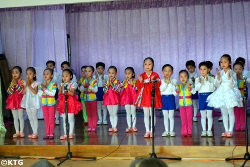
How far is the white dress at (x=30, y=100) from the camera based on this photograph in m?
5.21

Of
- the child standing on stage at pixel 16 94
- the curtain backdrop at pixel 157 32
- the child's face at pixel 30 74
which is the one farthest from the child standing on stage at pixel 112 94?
the curtain backdrop at pixel 157 32

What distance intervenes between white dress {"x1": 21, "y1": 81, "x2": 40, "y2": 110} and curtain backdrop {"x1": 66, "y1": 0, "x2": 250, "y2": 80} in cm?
306

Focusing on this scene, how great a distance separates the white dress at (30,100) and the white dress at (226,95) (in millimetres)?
2654

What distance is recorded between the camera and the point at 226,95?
470 centimetres

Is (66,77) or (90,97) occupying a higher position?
(66,77)

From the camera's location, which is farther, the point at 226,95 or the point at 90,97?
the point at 90,97

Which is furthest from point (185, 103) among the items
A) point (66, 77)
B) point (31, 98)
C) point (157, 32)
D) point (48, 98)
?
point (157, 32)

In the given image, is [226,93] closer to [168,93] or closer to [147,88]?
[168,93]

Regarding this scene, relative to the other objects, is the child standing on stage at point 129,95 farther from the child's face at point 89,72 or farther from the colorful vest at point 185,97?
the colorful vest at point 185,97

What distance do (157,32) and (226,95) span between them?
11.8 ft

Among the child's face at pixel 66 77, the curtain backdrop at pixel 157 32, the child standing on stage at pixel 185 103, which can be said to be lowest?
the child standing on stage at pixel 185 103

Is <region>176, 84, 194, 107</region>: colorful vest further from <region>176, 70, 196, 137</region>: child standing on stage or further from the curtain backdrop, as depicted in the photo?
the curtain backdrop

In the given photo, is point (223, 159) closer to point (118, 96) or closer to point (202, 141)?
point (202, 141)

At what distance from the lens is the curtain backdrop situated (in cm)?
757
